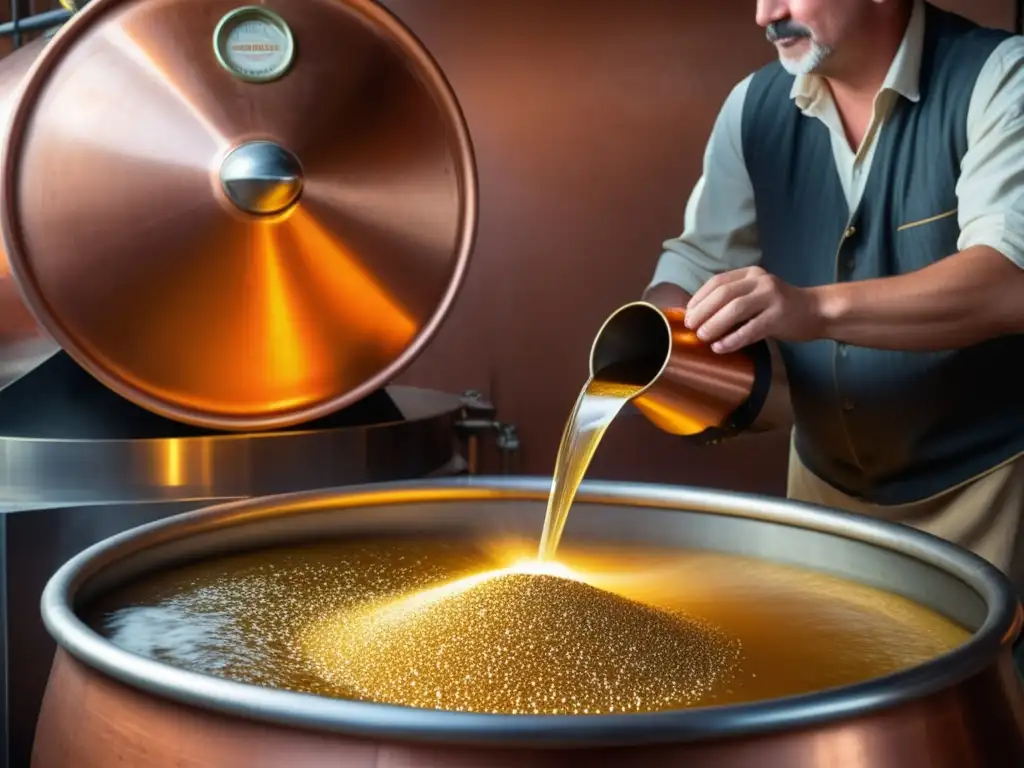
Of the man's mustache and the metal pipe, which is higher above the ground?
→ the metal pipe

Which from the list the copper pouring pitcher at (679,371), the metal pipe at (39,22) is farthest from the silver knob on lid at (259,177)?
the metal pipe at (39,22)

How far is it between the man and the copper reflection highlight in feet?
0.29

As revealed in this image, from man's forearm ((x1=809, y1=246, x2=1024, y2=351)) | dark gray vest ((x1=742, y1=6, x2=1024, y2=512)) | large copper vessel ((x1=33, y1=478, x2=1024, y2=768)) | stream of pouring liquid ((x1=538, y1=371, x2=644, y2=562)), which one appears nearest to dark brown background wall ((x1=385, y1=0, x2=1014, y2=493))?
dark gray vest ((x1=742, y1=6, x2=1024, y2=512))

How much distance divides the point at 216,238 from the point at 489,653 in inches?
32.2

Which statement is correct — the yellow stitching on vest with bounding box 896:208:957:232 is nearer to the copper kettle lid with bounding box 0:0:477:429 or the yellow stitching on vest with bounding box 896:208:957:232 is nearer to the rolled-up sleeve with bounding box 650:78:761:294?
the rolled-up sleeve with bounding box 650:78:761:294

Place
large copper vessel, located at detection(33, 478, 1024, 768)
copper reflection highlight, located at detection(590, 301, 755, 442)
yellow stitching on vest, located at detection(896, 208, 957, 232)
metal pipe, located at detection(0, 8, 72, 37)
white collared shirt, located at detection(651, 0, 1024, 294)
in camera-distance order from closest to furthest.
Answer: large copper vessel, located at detection(33, 478, 1024, 768) < copper reflection highlight, located at detection(590, 301, 755, 442) < white collared shirt, located at detection(651, 0, 1024, 294) < yellow stitching on vest, located at detection(896, 208, 957, 232) < metal pipe, located at detection(0, 8, 72, 37)

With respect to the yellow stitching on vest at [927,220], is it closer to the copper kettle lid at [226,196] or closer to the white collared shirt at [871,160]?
the white collared shirt at [871,160]

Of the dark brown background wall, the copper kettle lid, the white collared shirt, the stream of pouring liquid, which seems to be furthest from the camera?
the dark brown background wall

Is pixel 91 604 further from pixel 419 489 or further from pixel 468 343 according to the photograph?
pixel 468 343

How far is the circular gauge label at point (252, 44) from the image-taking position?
4.93 feet

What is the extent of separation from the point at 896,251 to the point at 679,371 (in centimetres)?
61

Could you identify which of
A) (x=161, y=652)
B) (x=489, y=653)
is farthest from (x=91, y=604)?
(x=489, y=653)

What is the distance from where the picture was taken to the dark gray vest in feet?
5.65

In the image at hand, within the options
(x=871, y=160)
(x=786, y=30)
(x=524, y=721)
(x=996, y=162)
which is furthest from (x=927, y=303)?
Result: (x=524, y=721)
